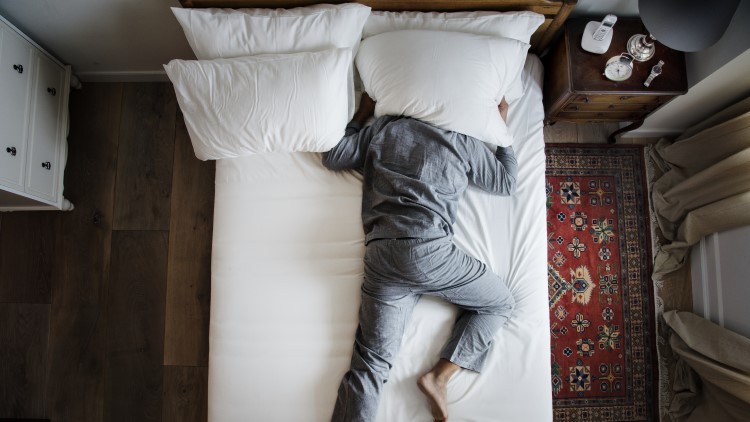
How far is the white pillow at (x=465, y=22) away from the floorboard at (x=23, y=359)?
182 cm

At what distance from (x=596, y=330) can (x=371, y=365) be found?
3.58ft

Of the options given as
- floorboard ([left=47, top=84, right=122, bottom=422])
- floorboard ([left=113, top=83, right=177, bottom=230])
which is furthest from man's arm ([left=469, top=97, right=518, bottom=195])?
floorboard ([left=47, top=84, right=122, bottom=422])

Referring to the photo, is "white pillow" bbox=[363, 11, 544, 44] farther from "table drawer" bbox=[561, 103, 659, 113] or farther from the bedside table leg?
the bedside table leg

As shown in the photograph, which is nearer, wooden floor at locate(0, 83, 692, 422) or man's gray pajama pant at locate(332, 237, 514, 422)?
man's gray pajama pant at locate(332, 237, 514, 422)

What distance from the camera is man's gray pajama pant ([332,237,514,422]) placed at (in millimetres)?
1296

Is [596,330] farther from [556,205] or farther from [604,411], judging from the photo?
[556,205]

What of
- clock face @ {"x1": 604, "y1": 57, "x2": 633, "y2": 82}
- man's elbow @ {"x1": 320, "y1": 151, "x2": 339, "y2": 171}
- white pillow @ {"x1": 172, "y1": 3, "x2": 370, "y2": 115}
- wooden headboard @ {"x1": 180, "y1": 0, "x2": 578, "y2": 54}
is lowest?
man's elbow @ {"x1": 320, "y1": 151, "x2": 339, "y2": 171}

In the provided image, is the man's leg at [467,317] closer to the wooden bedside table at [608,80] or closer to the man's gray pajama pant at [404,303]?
the man's gray pajama pant at [404,303]

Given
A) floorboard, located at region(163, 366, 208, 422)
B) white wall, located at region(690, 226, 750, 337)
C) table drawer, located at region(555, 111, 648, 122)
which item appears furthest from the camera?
floorboard, located at region(163, 366, 208, 422)

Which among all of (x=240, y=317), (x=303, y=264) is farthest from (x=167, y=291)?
(x=303, y=264)

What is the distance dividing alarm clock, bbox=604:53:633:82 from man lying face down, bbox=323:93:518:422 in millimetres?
443

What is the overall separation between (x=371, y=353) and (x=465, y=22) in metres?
1.15

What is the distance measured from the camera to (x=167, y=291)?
1790 millimetres

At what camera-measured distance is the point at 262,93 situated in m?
1.31
